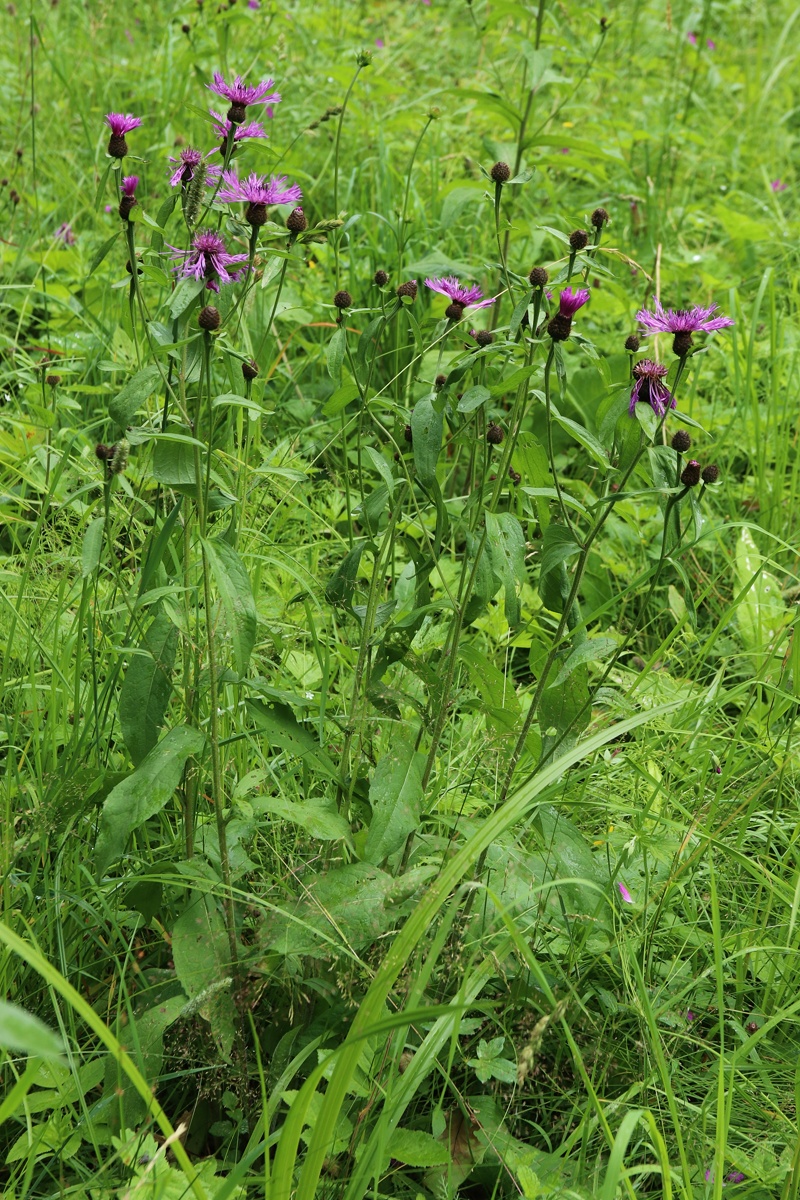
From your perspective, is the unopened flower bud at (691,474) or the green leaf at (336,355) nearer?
the unopened flower bud at (691,474)

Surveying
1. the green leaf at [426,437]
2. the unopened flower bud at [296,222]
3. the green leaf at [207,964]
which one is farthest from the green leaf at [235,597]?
the unopened flower bud at [296,222]

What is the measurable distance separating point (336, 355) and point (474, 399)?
0.26 m

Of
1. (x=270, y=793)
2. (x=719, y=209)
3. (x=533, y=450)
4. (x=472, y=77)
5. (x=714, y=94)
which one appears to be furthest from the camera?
(x=714, y=94)

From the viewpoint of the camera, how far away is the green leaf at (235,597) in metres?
1.11

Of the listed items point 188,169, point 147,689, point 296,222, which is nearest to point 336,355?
point 296,222

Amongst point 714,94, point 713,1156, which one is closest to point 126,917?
point 713,1156

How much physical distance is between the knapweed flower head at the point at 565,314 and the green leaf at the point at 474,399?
10cm

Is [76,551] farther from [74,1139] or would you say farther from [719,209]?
[719,209]

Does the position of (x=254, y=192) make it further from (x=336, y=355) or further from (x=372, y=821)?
(x=372, y=821)

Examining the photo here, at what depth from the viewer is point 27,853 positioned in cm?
145

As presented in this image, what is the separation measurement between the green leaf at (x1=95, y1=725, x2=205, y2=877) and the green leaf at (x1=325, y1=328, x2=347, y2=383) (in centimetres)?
50

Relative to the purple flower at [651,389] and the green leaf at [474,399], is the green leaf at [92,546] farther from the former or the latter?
the purple flower at [651,389]

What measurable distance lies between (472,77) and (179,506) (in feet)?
11.0

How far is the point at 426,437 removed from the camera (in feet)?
4.06
